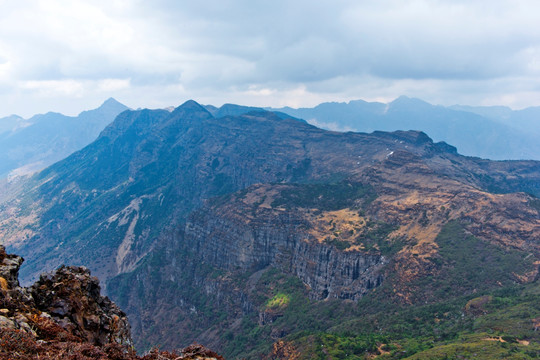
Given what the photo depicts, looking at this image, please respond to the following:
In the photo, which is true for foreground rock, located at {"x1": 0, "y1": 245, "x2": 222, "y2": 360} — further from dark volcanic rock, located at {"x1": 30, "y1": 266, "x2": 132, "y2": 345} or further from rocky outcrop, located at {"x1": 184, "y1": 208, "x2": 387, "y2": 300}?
rocky outcrop, located at {"x1": 184, "y1": 208, "x2": 387, "y2": 300}

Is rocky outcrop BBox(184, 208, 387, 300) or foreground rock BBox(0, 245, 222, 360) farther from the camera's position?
rocky outcrop BBox(184, 208, 387, 300)

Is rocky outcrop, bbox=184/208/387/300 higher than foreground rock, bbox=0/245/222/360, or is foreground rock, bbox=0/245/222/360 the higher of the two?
foreground rock, bbox=0/245/222/360

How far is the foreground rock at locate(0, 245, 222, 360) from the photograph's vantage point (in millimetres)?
20609

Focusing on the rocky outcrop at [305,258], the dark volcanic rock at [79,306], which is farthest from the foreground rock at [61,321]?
the rocky outcrop at [305,258]

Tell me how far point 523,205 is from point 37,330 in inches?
6592

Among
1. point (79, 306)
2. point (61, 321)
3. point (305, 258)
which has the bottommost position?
point (305, 258)

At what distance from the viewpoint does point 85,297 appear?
3269 centimetres

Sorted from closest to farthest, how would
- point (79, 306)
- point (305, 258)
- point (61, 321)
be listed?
point (61, 321), point (79, 306), point (305, 258)

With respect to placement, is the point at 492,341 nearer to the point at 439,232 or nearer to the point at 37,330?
the point at 439,232

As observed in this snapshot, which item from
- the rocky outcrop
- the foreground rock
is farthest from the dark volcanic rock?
the rocky outcrop

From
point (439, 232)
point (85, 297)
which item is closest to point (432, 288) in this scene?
point (439, 232)

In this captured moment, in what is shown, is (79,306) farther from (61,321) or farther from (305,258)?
(305,258)

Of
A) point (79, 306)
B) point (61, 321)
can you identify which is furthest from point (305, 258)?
point (61, 321)

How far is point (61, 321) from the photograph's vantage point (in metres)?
27.9
